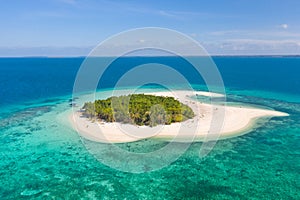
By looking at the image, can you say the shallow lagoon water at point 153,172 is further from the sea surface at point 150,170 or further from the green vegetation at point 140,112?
the green vegetation at point 140,112

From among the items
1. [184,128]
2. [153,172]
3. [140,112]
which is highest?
[140,112]

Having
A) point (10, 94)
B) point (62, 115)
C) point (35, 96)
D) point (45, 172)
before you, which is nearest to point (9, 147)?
point (45, 172)

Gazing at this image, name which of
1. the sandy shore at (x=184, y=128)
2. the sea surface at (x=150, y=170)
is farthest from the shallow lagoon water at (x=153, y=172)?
the sandy shore at (x=184, y=128)

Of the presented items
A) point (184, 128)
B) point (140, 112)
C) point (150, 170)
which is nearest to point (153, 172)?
point (150, 170)

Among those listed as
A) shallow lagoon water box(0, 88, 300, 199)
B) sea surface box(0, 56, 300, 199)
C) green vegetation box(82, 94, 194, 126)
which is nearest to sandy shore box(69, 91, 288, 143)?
green vegetation box(82, 94, 194, 126)

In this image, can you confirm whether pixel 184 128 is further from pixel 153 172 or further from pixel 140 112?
pixel 153 172

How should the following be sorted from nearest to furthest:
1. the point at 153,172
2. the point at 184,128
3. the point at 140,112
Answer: the point at 153,172
the point at 184,128
the point at 140,112

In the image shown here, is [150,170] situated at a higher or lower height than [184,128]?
lower
